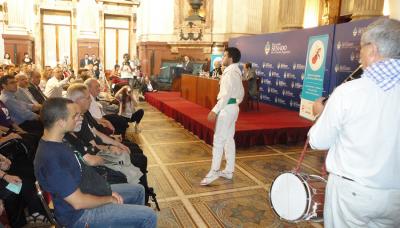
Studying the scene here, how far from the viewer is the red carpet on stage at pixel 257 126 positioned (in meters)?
5.61

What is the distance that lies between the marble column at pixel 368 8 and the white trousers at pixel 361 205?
7193 millimetres

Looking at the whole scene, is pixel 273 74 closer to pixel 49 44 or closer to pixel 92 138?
pixel 92 138

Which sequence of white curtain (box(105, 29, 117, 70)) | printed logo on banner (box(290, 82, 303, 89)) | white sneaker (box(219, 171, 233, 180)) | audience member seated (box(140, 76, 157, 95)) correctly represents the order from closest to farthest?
white sneaker (box(219, 171, 233, 180)) < printed logo on banner (box(290, 82, 303, 89)) < audience member seated (box(140, 76, 157, 95)) < white curtain (box(105, 29, 117, 70))

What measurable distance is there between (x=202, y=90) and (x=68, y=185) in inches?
257

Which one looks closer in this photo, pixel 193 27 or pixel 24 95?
pixel 24 95

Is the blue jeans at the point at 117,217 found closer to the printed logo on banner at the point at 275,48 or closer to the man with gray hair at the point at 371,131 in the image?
the man with gray hair at the point at 371,131

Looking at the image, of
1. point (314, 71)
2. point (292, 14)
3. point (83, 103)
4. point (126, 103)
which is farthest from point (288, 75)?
point (83, 103)

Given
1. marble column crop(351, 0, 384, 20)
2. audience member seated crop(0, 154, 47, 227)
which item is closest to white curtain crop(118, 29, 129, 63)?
marble column crop(351, 0, 384, 20)

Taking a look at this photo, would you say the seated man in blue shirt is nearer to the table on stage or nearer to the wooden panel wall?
the table on stage

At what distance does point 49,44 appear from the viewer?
643 inches

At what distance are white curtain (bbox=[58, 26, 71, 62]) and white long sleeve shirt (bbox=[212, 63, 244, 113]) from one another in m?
14.9

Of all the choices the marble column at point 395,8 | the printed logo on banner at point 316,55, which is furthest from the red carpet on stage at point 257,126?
the marble column at point 395,8

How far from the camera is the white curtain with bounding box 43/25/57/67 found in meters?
16.2

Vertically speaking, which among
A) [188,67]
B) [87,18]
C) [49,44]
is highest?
[87,18]
